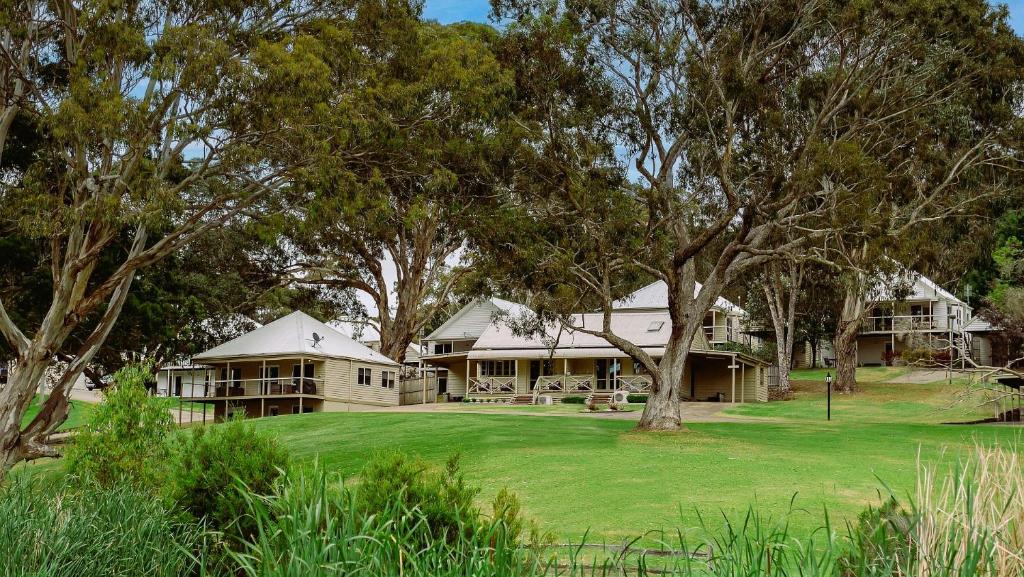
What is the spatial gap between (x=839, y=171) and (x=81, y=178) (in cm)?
1696

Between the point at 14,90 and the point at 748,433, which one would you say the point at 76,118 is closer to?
the point at 14,90

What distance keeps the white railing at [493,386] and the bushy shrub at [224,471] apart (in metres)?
39.7

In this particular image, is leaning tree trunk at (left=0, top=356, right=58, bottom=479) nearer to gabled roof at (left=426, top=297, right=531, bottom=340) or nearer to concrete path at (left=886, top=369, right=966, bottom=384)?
gabled roof at (left=426, top=297, right=531, bottom=340)

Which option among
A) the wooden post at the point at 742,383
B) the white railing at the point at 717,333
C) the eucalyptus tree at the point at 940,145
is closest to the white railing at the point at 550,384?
the wooden post at the point at 742,383

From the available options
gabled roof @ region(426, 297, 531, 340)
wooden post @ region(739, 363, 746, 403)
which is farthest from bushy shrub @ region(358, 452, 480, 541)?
gabled roof @ region(426, 297, 531, 340)

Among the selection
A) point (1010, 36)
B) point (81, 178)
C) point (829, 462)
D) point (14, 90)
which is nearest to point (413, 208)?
point (81, 178)

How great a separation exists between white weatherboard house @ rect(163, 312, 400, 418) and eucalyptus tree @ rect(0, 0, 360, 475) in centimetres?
2017

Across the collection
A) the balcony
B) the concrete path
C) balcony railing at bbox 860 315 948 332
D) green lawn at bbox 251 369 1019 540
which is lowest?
green lawn at bbox 251 369 1019 540

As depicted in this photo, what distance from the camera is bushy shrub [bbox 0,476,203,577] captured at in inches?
274

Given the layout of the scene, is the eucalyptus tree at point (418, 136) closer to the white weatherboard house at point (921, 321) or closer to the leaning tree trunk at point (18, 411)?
the leaning tree trunk at point (18, 411)

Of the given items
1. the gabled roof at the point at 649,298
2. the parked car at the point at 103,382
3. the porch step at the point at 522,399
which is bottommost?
the porch step at the point at 522,399

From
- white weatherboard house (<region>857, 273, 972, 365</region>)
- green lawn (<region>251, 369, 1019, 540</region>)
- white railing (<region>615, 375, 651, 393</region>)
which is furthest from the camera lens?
white weatherboard house (<region>857, 273, 972, 365</region>)

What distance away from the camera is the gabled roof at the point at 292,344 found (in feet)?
144

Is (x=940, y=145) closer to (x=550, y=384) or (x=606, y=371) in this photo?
(x=606, y=371)
